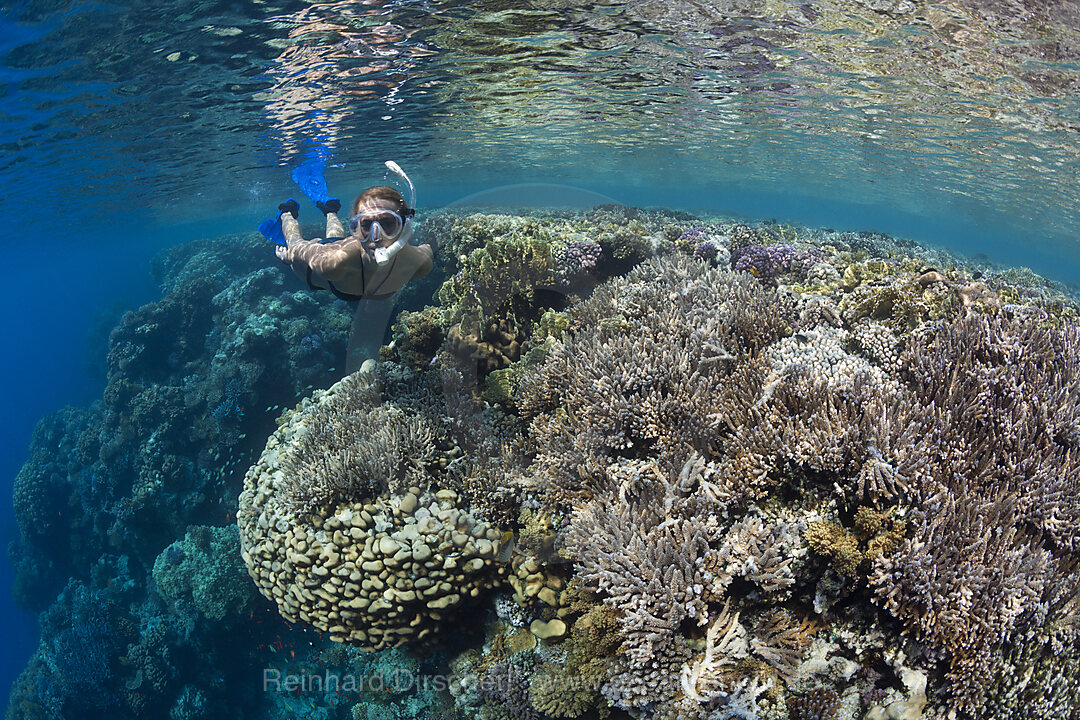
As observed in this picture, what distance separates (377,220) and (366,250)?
0.35m

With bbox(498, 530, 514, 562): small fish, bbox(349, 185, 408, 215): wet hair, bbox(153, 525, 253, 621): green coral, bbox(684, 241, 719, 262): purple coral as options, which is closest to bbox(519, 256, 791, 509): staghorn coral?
bbox(498, 530, 514, 562): small fish

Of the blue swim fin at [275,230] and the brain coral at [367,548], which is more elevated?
the blue swim fin at [275,230]

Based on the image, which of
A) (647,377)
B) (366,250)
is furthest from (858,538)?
(366,250)

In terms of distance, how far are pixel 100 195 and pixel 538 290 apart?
1285 inches

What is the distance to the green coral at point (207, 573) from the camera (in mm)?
11641

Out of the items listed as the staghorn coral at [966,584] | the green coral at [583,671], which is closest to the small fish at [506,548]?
the green coral at [583,671]

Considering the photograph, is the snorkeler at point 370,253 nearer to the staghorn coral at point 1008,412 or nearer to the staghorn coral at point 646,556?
the staghorn coral at point 646,556

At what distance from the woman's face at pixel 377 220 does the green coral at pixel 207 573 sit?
435 inches

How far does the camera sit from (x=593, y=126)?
82.4ft

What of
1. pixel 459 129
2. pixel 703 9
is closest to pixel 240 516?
pixel 703 9

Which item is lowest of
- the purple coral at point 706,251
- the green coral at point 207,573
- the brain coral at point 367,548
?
the green coral at point 207,573

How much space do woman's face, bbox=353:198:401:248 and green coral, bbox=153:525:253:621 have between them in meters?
11.1

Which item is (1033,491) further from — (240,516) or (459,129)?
(459,129)

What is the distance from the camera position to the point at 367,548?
422cm
